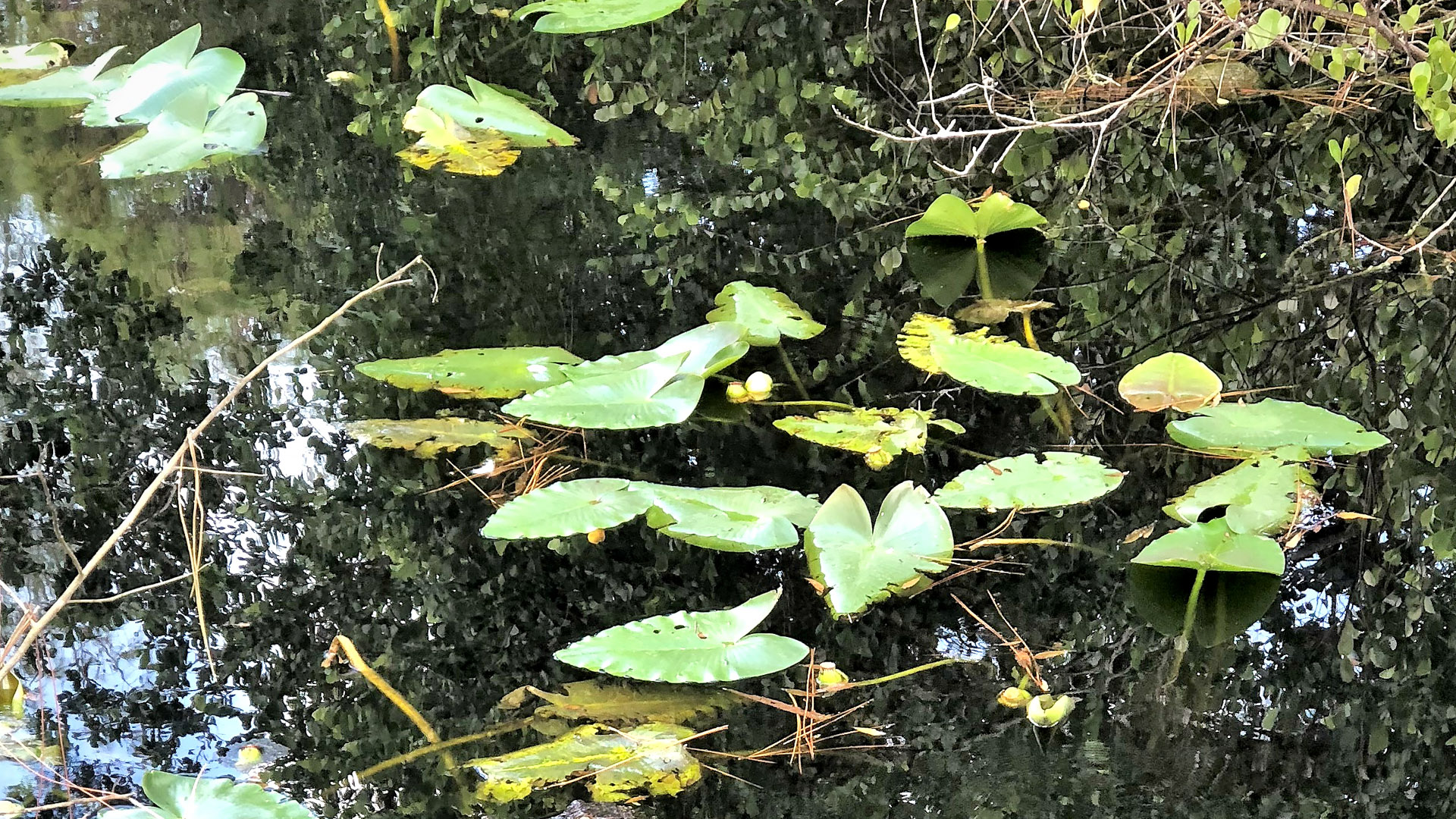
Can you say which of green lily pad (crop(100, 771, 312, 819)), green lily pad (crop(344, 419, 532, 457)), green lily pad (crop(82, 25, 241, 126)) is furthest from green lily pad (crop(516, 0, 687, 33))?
green lily pad (crop(100, 771, 312, 819))

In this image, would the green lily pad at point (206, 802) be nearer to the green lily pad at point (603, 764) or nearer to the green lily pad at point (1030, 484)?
the green lily pad at point (603, 764)

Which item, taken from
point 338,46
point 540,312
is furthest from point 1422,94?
point 338,46

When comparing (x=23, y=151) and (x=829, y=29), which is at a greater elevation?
(x=829, y=29)

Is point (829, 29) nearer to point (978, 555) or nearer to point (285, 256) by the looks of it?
point (285, 256)

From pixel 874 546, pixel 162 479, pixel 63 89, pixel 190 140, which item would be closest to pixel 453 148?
pixel 190 140

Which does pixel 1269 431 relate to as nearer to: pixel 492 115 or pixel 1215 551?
pixel 1215 551

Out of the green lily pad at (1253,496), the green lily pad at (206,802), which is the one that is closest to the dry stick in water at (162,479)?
the green lily pad at (206,802)

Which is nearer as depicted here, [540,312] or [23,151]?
[540,312]
